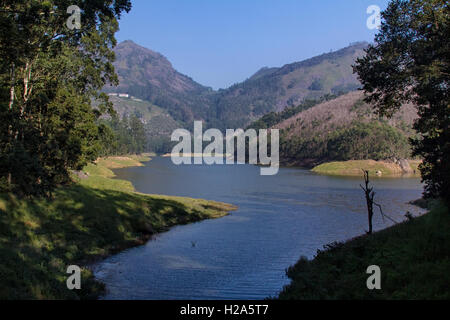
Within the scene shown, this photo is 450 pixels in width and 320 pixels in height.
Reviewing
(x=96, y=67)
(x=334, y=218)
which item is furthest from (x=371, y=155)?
(x=96, y=67)

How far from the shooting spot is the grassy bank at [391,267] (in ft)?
64.5

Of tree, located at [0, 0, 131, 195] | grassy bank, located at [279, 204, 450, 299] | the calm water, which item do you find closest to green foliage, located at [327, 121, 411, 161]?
the calm water

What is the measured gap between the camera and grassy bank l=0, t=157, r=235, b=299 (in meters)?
22.8

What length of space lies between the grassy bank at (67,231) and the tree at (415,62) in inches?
878

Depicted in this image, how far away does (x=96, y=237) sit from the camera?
39.8 meters

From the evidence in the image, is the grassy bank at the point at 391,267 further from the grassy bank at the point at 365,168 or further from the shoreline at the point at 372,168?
the grassy bank at the point at 365,168

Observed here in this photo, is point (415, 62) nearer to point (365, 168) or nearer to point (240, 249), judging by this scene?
point (240, 249)

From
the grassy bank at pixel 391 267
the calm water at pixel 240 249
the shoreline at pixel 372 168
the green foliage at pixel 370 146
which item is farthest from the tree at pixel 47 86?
the green foliage at pixel 370 146

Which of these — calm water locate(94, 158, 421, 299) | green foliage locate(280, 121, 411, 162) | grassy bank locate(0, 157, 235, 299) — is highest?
green foliage locate(280, 121, 411, 162)

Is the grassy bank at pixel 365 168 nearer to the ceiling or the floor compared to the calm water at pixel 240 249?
nearer to the ceiling

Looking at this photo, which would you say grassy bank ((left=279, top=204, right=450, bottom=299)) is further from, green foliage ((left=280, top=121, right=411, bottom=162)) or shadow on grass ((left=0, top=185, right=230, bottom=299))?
green foliage ((left=280, top=121, right=411, bottom=162))

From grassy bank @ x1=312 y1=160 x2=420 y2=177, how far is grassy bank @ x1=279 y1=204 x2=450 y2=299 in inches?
5203

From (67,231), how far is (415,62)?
3068cm

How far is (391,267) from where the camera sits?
2311cm
